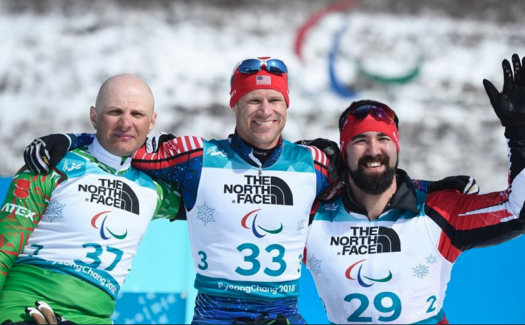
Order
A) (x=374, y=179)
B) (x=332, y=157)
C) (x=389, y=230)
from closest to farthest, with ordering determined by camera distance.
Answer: (x=374, y=179) < (x=389, y=230) < (x=332, y=157)

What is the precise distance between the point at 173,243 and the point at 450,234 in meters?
1.89

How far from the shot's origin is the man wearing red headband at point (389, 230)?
119 inches

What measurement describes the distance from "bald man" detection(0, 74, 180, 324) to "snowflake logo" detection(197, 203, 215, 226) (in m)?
0.23

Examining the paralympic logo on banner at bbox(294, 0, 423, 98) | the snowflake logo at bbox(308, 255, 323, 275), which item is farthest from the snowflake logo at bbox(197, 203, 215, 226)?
the paralympic logo on banner at bbox(294, 0, 423, 98)

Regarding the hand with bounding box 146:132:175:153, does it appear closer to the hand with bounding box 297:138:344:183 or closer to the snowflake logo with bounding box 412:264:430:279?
the hand with bounding box 297:138:344:183

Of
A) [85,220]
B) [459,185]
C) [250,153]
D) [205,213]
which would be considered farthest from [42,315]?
[459,185]

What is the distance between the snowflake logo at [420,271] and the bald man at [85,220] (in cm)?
131

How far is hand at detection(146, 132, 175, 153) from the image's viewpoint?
3146mm

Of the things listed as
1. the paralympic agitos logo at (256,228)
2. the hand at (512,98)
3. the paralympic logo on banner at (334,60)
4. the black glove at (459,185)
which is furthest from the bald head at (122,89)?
the paralympic logo on banner at (334,60)

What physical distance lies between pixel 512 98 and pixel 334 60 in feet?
24.2

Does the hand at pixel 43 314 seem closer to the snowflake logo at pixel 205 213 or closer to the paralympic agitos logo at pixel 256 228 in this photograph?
the snowflake logo at pixel 205 213

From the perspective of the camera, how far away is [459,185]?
3.17 m

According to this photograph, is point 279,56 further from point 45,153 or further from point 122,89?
point 45,153

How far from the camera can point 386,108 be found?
126 inches
